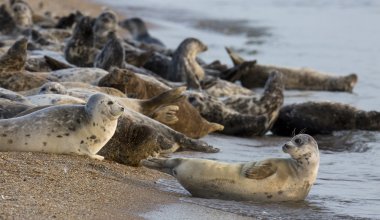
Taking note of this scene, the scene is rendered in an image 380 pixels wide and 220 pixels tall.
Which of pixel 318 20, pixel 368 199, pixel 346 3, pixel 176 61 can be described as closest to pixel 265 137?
pixel 176 61

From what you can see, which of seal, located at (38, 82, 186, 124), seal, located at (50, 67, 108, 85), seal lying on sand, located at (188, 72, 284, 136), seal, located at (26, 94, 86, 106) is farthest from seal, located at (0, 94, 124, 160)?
seal lying on sand, located at (188, 72, 284, 136)

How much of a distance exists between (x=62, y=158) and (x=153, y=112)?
6.84 ft

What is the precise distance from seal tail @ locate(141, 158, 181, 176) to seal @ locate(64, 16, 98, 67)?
19.8 ft

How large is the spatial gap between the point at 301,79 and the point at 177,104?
19.6ft

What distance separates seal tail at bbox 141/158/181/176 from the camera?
5.92 metres

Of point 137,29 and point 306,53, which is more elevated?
point 306,53

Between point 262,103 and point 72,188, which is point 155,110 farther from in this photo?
point 72,188

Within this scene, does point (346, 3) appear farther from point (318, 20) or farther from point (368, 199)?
Answer: point (368, 199)

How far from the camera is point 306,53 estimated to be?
18000mm

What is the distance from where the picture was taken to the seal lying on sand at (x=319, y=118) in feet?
33.0

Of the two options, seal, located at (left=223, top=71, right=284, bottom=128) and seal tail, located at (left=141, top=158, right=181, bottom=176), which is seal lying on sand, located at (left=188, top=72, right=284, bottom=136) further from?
seal tail, located at (left=141, top=158, right=181, bottom=176)

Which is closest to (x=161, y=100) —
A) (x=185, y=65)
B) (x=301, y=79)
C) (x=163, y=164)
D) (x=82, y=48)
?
(x=163, y=164)

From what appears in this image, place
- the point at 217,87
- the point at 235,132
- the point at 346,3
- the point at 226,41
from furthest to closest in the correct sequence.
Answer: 1. the point at 346,3
2. the point at 226,41
3. the point at 217,87
4. the point at 235,132

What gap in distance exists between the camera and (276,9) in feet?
87.6
